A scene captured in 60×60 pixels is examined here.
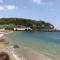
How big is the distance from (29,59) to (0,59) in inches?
186

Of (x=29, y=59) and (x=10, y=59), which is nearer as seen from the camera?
(x=10, y=59)

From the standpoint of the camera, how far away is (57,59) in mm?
24797

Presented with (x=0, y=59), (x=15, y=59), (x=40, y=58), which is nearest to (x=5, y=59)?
(x=0, y=59)

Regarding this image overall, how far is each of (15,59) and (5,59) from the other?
249cm

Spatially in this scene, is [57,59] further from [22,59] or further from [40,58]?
[22,59]

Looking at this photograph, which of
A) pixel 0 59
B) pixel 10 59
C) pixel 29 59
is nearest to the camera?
pixel 0 59

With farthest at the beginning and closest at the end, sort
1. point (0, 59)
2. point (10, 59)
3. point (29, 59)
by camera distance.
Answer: point (29, 59)
point (10, 59)
point (0, 59)

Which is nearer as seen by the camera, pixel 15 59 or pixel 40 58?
pixel 15 59

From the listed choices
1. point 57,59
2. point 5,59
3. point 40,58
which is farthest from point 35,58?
point 5,59

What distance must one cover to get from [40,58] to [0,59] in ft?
20.8

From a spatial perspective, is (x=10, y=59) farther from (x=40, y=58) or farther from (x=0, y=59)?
(x=40, y=58)

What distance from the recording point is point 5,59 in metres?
20.3

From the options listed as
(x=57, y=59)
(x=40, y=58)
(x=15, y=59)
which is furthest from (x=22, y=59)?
(x=57, y=59)

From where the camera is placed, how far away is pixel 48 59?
963 inches
